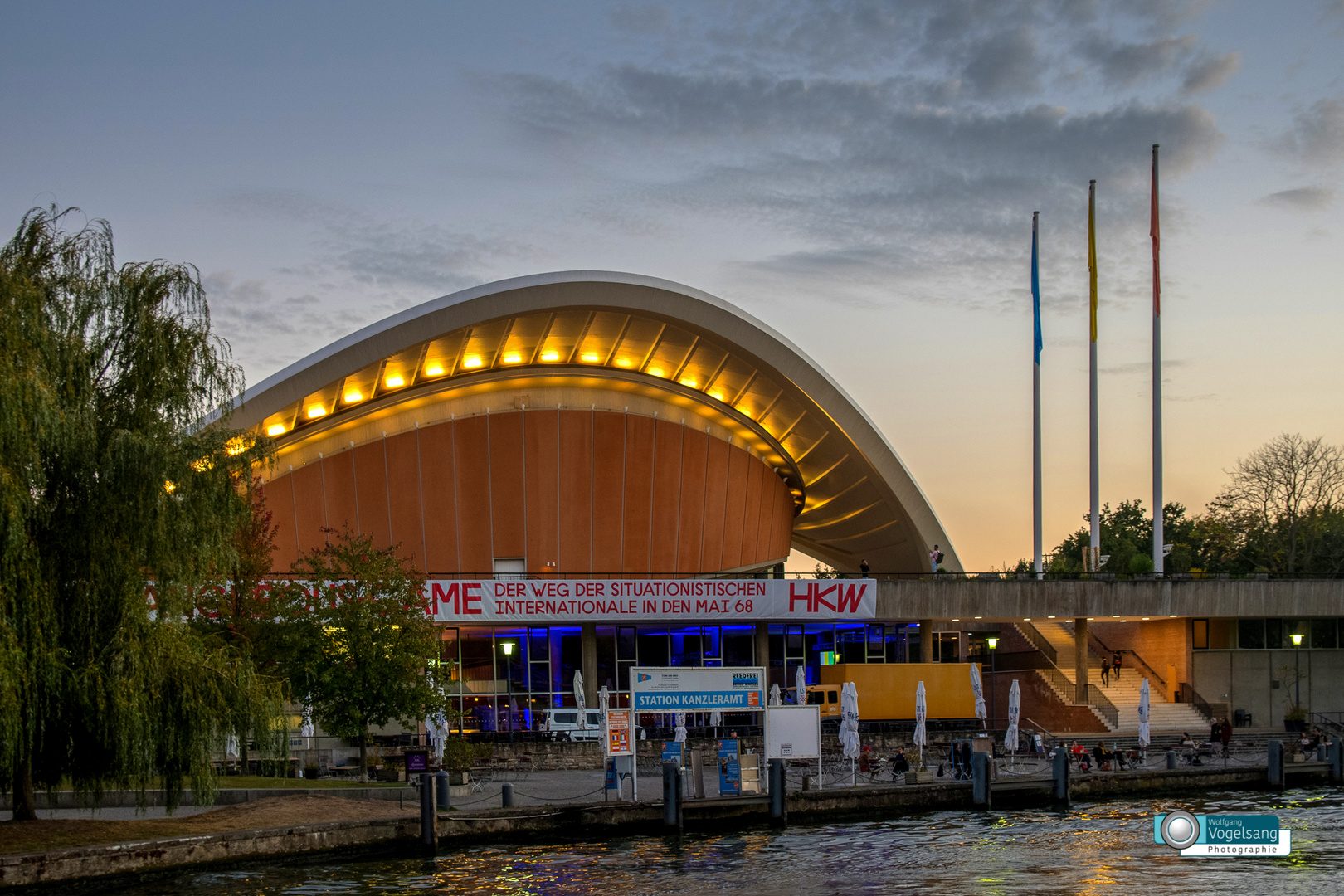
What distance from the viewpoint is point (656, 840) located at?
26.6 meters

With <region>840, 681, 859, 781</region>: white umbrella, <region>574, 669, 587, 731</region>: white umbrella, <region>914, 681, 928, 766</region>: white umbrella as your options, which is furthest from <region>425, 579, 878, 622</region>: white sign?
<region>840, 681, 859, 781</region>: white umbrella

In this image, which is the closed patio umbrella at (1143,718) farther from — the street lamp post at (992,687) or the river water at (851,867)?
the street lamp post at (992,687)

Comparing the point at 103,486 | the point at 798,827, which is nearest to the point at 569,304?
the point at 798,827

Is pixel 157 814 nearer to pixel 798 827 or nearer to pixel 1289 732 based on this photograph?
pixel 798 827

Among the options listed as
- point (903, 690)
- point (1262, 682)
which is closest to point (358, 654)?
point (903, 690)

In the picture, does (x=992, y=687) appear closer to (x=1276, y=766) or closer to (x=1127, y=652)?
(x=1127, y=652)

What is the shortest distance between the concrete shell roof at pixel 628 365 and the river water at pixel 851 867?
80.7 ft

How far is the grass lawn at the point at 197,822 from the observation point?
21.1m

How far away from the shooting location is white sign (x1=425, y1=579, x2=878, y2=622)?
44.6 meters

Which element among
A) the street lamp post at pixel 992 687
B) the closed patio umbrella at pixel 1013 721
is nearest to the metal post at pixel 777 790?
the closed patio umbrella at pixel 1013 721

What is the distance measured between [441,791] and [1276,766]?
21926 millimetres

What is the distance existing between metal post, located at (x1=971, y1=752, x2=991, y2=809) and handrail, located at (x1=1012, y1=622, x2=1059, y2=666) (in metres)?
26.4

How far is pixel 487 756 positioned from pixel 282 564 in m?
15.7

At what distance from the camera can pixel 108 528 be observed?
70.7 feet
